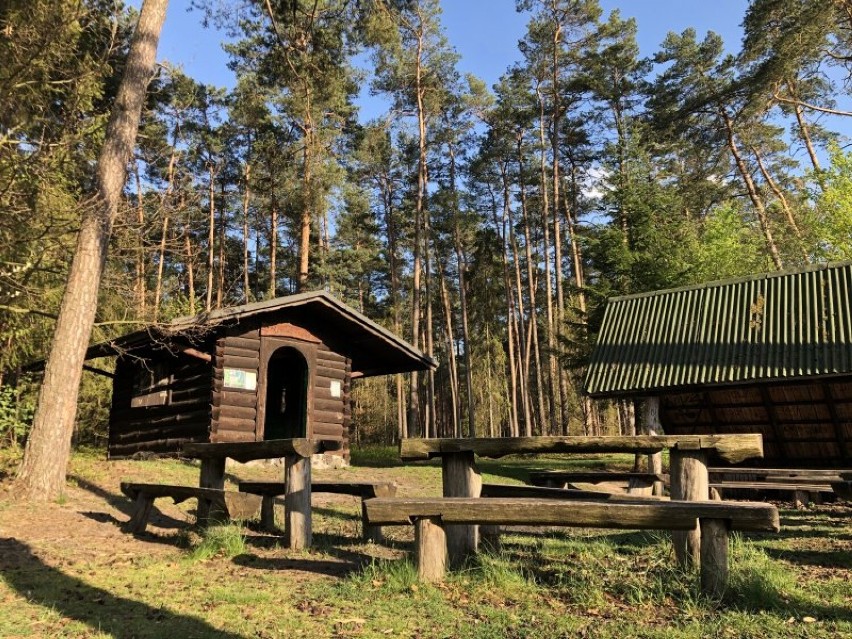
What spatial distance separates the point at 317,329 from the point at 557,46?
2149 centimetres

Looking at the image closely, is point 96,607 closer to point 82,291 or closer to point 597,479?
point 82,291

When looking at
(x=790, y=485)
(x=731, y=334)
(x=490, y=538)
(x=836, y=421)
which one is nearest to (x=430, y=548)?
(x=490, y=538)

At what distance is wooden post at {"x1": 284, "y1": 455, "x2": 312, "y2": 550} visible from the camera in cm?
625

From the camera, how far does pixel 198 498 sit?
7.05m

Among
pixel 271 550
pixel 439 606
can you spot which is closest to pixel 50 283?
pixel 271 550

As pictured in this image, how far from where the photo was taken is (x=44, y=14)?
1147 centimetres

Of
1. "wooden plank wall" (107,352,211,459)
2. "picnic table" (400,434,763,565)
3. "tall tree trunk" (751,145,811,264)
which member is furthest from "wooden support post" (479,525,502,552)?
"tall tree trunk" (751,145,811,264)

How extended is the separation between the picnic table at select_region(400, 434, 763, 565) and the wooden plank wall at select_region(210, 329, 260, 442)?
10.00 m

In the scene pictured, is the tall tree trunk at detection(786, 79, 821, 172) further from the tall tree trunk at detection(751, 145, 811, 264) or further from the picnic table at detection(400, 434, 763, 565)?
the picnic table at detection(400, 434, 763, 565)

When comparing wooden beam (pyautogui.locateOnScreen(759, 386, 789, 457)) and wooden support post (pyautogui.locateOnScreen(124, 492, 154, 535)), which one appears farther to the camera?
wooden beam (pyautogui.locateOnScreen(759, 386, 789, 457))

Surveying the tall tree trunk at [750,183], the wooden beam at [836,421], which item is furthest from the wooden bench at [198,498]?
the tall tree trunk at [750,183]

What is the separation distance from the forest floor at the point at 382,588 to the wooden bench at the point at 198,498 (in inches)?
9.2

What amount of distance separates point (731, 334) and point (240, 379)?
11.1 meters

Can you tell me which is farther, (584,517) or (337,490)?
(337,490)
